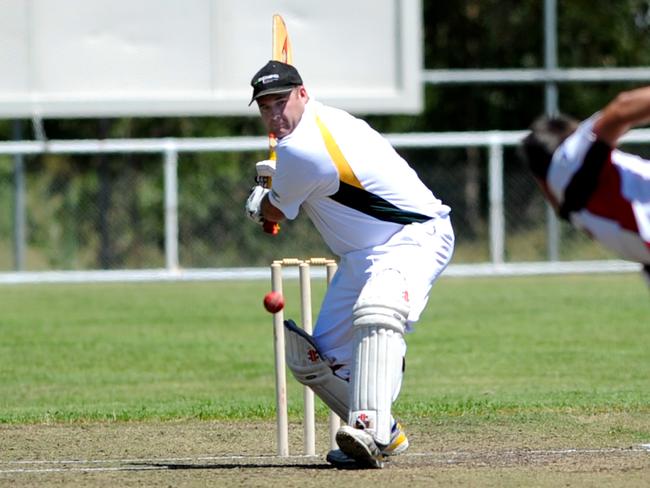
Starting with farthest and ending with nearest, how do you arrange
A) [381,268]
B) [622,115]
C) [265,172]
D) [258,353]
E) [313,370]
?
[258,353] < [265,172] < [313,370] < [381,268] < [622,115]

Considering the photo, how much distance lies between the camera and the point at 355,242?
23.9 feet

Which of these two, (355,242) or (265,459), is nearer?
(355,242)

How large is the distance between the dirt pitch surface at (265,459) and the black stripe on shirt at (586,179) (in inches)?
57.0

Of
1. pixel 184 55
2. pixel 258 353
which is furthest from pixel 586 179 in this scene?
pixel 184 55

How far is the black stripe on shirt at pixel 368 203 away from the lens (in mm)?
7168

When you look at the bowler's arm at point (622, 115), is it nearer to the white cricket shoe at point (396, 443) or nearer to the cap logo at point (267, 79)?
the cap logo at point (267, 79)

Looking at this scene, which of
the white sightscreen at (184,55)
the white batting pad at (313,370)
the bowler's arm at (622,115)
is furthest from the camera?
the white sightscreen at (184,55)

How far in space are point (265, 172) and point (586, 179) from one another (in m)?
2.23

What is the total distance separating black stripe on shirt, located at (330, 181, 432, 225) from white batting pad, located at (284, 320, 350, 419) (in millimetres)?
707

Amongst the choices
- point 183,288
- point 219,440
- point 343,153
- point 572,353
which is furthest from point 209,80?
point 343,153

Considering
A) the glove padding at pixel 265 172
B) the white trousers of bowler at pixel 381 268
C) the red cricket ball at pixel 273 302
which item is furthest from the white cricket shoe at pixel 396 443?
the glove padding at pixel 265 172

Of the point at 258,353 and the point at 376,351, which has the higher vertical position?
the point at 376,351

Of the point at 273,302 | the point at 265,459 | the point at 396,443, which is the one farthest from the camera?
the point at 265,459

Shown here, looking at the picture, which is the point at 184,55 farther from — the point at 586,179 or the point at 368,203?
the point at 586,179
